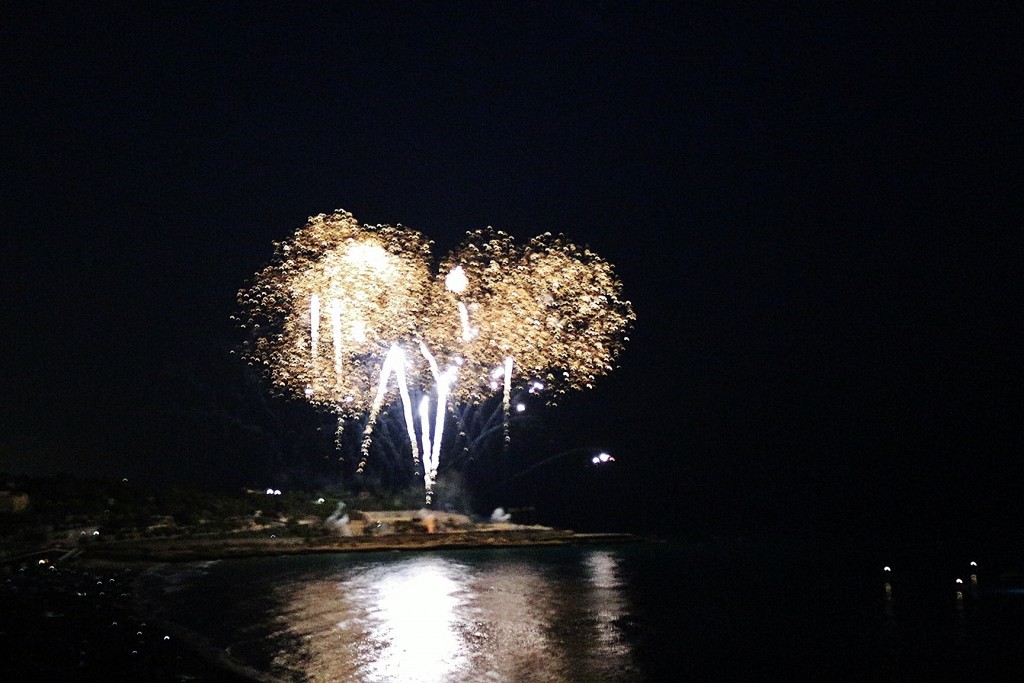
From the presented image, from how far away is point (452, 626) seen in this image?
19.7 metres

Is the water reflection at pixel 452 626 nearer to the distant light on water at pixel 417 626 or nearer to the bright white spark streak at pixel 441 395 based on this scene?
the distant light on water at pixel 417 626

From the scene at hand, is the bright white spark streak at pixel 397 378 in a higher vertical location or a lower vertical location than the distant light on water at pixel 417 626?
higher

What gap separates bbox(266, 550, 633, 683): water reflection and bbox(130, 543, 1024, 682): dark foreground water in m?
0.06

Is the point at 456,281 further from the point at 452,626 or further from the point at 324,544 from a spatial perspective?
the point at 452,626

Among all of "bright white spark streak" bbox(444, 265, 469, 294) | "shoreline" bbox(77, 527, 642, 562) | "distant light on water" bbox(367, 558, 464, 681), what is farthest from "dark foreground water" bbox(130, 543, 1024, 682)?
"bright white spark streak" bbox(444, 265, 469, 294)

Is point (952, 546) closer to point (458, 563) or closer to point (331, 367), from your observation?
point (458, 563)

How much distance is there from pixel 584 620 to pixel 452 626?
3181 mm

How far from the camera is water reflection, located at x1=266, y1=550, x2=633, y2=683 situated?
15367 mm

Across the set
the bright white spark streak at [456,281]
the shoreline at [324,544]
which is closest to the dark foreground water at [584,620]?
the shoreline at [324,544]

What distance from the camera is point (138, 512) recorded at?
42.2 m

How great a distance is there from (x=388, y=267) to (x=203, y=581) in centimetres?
1417

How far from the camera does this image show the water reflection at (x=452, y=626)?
15367 millimetres

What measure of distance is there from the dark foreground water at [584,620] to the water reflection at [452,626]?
6 cm

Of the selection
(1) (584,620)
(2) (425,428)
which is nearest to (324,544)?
(2) (425,428)
